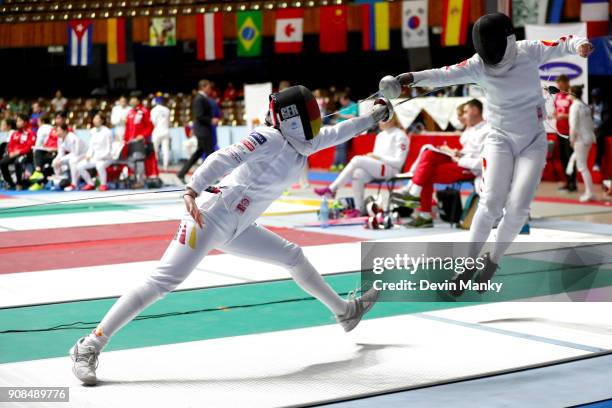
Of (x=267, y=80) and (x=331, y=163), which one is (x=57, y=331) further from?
(x=267, y=80)

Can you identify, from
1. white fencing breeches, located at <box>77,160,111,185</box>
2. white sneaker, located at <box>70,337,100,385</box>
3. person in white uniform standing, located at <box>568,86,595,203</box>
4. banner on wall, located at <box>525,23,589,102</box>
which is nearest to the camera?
white sneaker, located at <box>70,337,100,385</box>

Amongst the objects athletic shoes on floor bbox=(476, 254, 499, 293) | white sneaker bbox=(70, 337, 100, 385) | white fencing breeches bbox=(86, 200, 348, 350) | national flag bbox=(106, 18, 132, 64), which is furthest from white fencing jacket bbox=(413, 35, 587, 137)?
national flag bbox=(106, 18, 132, 64)

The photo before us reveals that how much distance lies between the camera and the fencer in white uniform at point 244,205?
13.3 feet

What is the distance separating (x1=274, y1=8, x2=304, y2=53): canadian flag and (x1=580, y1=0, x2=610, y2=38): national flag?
6602 mm

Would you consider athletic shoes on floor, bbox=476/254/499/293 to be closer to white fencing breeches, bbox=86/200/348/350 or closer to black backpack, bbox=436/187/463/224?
white fencing breeches, bbox=86/200/348/350

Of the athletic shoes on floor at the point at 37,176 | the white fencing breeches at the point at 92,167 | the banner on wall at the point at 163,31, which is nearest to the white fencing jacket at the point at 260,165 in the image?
the white fencing breeches at the point at 92,167

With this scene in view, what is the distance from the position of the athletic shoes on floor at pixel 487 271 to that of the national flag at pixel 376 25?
1301cm

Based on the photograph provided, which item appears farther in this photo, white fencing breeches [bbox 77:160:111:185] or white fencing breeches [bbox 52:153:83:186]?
white fencing breeches [bbox 52:153:83:186]

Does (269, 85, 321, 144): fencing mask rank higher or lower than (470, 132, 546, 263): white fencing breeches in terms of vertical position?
higher

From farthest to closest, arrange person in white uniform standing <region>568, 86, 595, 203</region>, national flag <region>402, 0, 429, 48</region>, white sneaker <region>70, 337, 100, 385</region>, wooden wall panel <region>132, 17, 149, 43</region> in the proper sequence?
wooden wall panel <region>132, 17, 149, 43</region>, national flag <region>402, 0, 429, 48</region>, person in white uniform standing <region>568, 86, 595, 203</region>, white sneaker <region>70, 337, 100, 385</region>

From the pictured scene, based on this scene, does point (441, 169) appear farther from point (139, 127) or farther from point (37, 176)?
point (37, 176)

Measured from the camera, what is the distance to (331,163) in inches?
719

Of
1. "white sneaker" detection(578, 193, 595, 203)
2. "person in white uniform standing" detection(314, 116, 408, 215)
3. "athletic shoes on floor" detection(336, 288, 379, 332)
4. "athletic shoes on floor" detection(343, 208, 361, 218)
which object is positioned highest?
"person in white uniform standing" detection(314, 116, 408, 215)

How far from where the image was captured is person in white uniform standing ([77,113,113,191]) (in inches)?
562
